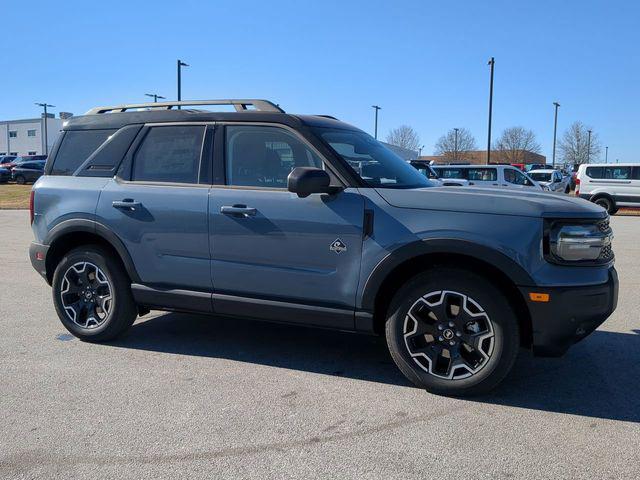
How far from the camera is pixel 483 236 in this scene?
144 inches

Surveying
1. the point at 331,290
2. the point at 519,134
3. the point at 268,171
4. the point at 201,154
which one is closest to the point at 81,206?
the point at 201,154

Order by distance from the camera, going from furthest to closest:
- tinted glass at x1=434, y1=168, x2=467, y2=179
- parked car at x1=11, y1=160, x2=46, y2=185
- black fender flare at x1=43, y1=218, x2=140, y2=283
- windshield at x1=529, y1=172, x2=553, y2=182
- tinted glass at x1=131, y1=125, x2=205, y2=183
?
parked car at x1=11, y1=160, x2=46, y2=185 < windshield at x1=529, y1=172, x2=553, y2=182 < tinted glass at x1=434, y1=168, x2=467, y2=179 < black fender flare at x1=43, y1=218, x2=140, y2=283 < tinted glass at x1=131, y1=125, x2=205, y2=183

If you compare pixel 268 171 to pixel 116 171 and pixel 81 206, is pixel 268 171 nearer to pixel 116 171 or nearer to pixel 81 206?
pixel 116 171

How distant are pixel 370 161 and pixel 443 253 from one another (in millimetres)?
1037

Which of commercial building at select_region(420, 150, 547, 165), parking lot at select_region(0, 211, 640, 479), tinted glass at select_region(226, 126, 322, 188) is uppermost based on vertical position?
commercial building at select_region(420, 150, 547, 165)

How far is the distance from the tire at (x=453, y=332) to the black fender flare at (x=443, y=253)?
0.15 metres

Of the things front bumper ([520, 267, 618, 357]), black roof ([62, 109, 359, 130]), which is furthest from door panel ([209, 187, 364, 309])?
Result: front bumper ([520, 267, 618, 357])

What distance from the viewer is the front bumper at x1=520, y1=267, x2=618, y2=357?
140 inches

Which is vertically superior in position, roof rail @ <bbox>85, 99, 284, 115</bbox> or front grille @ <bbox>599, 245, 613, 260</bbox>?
roof rail @ <bbox>85, 99, 284, 115</bbox>

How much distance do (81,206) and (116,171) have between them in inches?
16.5

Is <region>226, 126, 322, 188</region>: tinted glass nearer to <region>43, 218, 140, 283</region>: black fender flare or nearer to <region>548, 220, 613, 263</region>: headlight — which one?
<region>43, 218, 140, 283</region>: black fender flare

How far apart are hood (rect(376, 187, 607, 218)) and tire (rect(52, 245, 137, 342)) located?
2363mm

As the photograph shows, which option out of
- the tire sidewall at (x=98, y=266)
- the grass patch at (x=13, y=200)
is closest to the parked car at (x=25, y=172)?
the grass patch at (x=13, y=200)

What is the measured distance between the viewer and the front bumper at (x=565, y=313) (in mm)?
3545
